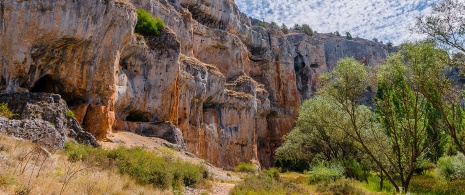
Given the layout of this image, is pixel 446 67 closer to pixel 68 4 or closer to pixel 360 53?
pixel 68 4

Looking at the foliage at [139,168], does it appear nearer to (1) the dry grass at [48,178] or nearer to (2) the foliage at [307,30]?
(1) the dry grass at [48,178]

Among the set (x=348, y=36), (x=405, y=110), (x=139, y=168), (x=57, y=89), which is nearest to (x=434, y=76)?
(x=405, y=110)

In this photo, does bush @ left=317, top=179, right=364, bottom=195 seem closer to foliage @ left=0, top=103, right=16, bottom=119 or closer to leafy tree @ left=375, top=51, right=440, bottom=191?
leafy tree @ left=375, top=51, right=440, bottom=191

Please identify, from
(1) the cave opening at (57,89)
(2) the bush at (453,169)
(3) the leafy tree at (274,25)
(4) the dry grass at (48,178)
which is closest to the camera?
(4) the dry grass at (48,178)

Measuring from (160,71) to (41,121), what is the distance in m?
16.0

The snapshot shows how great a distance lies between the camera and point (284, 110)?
57188 mm

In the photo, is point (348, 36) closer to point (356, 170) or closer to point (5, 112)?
point (356, 170)

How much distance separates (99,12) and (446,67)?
719 inches

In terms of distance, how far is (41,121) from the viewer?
1265 cm

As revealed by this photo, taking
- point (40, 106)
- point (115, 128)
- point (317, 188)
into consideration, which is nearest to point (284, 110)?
point (115, 128)

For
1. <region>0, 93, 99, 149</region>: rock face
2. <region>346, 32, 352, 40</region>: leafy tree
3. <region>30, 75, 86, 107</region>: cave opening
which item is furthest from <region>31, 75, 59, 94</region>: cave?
<region>346, 32, 352, 40</region>: leafy tree

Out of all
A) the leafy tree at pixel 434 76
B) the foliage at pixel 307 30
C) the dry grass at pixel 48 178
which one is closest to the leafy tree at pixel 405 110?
the leafy tree at pixel 434 76

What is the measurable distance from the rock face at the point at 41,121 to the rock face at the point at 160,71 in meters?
2.78

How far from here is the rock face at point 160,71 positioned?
17.4 metres
